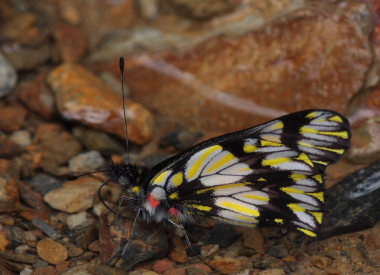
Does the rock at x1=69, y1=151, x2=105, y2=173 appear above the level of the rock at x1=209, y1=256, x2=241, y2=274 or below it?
above

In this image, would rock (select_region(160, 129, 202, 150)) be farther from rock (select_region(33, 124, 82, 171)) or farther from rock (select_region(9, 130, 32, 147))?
rock (select_region(9, 130, 32, 147))

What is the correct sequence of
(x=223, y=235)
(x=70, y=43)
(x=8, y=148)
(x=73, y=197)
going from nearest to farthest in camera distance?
(x=223, y=235) → (x=73, y=197) → (x=8, y=148) → (x=70, y=43)

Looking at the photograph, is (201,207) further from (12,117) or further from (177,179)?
(12,117)

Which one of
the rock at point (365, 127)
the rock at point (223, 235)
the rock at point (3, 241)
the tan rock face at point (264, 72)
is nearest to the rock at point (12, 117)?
the tan rock face at point (264, 72)

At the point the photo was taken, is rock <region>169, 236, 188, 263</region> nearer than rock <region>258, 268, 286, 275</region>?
No

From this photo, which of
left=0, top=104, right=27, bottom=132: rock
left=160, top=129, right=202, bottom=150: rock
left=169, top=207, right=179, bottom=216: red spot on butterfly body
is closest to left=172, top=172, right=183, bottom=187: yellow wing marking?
left=169, top=207, right=179, bottom=216: red spot on butterfly body

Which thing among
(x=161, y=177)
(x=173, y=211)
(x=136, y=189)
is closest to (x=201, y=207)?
(x=173, y=211)
